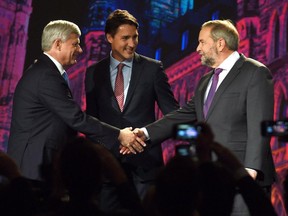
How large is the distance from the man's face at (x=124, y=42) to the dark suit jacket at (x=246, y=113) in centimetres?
91

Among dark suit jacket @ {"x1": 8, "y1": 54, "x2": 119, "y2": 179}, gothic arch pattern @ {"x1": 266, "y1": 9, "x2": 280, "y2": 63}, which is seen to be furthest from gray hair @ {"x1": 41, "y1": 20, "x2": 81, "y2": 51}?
gothic arch pattern @ {"x1": 266, "y1": 9, "x2": 280, "y2": 63}

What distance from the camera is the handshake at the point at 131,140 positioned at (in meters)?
3.74

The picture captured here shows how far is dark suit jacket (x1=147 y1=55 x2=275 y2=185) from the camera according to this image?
310 centimetres

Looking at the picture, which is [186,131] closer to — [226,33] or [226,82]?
[226,82]

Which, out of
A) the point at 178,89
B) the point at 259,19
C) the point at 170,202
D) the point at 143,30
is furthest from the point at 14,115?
the point at 178,89

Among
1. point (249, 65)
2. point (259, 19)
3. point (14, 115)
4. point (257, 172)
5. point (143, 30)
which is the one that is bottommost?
point (257, 172)

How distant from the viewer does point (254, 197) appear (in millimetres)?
1762

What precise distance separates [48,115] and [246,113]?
1.25 m

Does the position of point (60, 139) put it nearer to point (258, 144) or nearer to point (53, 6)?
point (258, 144)

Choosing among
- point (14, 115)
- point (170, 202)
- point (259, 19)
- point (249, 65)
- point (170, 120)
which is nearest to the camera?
point (170, 202)

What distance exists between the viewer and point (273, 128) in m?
2.22

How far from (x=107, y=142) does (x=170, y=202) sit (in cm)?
217

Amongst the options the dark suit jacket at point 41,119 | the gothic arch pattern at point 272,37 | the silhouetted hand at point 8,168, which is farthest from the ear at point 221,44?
the gothic arch pattern at point 272,37

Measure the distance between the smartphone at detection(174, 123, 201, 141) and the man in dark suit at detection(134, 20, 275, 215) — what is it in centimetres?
84
